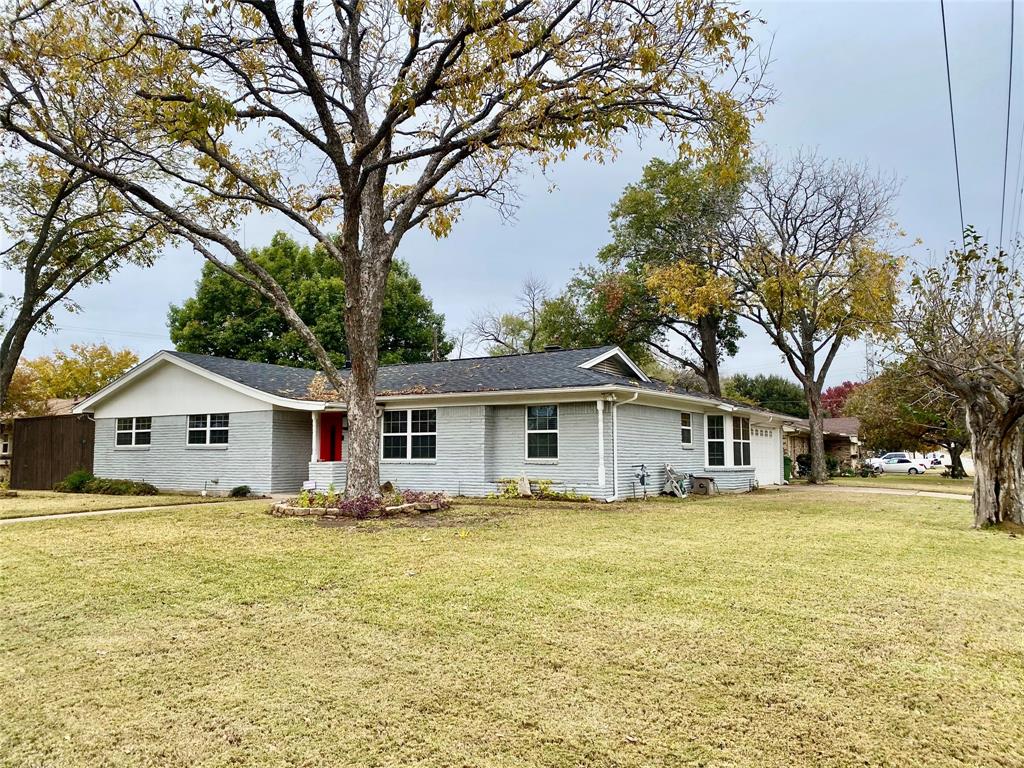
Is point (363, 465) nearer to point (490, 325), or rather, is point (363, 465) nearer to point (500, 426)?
point (500, 426)

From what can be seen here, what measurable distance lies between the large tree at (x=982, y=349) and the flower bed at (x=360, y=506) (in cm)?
909

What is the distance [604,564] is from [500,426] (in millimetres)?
Answer: 9440

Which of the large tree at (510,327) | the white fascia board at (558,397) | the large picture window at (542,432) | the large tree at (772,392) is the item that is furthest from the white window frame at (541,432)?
the large tree at (772,392)

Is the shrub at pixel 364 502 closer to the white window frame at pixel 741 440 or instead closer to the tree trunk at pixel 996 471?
the tree trunk at pixel 996 471

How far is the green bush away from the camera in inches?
722

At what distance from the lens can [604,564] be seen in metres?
7.23

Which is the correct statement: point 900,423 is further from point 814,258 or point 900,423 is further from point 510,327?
point 510,327

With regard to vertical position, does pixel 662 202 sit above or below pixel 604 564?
above

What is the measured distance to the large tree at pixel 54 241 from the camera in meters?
19.5

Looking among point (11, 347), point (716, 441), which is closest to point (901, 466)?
point (716, 441)

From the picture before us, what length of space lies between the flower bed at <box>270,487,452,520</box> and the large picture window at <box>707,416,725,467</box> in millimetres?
9213

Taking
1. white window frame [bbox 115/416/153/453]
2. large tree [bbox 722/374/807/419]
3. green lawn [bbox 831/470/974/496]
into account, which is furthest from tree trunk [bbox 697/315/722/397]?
white window frame [bbox 115/416/153/453]

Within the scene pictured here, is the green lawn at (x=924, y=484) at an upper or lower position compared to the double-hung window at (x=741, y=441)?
lower

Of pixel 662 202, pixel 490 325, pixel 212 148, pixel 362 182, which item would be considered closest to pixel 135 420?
pixel 212 148
